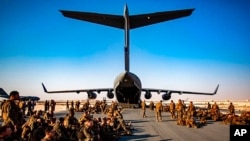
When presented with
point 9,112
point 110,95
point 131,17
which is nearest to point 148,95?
point 110,95

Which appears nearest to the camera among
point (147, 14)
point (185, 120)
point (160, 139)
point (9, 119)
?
point (9, 119)

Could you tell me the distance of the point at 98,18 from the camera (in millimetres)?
17781

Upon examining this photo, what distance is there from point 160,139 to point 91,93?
1853 centimetres

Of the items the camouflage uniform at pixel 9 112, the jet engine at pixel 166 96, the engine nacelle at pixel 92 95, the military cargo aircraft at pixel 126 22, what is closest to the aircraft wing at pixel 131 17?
the military cargo aircraft at pixel 126 22

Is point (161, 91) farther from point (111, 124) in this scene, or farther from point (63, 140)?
point (63, 140)

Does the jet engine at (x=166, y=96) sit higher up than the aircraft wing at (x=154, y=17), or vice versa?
the aircraft wing at (x=154, y=17)

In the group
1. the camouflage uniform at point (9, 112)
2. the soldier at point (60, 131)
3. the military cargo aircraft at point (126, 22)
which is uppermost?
the military cargo aircraft at point (126, 22)

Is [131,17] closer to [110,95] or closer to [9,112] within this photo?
[110,95]

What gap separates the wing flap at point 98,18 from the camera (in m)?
16.0

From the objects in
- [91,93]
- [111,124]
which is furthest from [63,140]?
[91,93]

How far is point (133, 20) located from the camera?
19.4 meters

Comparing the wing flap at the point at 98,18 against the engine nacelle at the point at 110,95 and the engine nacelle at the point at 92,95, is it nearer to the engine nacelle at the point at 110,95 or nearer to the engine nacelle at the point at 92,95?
the engine nacelle at the point at 110,95

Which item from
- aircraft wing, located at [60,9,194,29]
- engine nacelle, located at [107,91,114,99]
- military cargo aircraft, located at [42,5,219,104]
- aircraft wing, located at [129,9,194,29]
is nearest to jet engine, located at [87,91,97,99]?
engine nacelle, located at [107,91,114,99]

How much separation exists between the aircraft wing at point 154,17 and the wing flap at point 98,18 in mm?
934
